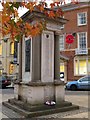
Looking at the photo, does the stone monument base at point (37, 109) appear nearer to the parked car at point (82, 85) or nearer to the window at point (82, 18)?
the parked car at point (82, 85)

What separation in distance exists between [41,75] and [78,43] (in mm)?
23478

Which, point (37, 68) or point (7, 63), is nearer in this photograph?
point (37, 68)

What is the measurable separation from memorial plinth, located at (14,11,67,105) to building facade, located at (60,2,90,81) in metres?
21.9

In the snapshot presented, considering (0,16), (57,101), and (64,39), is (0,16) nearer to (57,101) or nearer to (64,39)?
(57,101)

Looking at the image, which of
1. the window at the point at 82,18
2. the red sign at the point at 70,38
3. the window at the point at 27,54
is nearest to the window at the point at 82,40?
the red sign at the point at 70,38

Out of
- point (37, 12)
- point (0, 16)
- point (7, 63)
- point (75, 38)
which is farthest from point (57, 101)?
point (7, 63)

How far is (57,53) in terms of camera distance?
37.6 ft

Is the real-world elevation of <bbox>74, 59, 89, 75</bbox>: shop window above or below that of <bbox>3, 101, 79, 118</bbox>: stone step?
above

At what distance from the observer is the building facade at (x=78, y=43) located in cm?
3319

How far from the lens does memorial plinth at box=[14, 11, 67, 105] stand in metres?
10.5

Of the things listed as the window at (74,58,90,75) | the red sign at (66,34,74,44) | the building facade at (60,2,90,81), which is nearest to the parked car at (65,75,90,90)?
the building facade at (60,2,90,81)

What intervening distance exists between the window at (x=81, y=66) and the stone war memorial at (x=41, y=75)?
2211 centimetres

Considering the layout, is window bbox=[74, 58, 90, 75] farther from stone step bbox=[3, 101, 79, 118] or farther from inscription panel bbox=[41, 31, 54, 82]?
stone step bbox=[3, 101, 79, 118]

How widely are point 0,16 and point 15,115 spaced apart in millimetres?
4553
